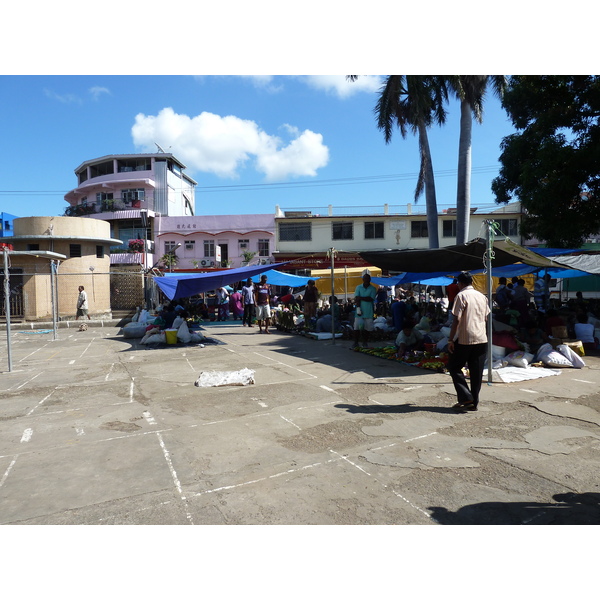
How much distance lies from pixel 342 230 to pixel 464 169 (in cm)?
1525

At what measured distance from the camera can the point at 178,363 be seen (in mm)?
8578

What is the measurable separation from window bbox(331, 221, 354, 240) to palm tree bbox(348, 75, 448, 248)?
12461 mm

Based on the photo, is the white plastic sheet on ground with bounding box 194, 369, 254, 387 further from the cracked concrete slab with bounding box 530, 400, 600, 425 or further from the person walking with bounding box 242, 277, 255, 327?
the person walking with bounding box 242, 277, 255, 327

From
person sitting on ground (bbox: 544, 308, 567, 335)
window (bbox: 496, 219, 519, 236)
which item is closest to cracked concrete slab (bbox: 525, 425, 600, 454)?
person sitting on ground (bbox: 544, 308, 567, 335)

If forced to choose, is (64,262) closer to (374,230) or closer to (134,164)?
(134,164)

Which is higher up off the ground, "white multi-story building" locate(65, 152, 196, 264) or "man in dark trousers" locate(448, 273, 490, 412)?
"white multi-story building" locate(65, 152, 196, 264)

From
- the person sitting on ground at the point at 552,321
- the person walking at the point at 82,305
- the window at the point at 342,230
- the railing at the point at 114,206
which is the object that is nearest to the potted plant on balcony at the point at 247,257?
the window at the point at 342,230

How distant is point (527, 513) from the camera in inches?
113

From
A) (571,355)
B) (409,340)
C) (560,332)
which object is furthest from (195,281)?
(571,355)

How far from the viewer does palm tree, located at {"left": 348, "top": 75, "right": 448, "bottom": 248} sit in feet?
57.1

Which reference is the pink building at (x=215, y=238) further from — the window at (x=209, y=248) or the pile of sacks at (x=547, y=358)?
the pile of sacks at (x=547, y=358)

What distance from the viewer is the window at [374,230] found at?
31.0 metres

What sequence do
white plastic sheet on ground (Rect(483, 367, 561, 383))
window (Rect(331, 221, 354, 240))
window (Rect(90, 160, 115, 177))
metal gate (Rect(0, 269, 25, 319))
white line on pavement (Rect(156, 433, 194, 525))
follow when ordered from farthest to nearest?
window (Rect(90, 160, 115, 177)) → window (Rect(331, 221, 354, 240)) → metal gate (Rect(0, 269, 25, 319)) → white plastic sheet on ground (Rect(483, 367, 561, 383)) → white line on pavement (Rect(156, 433, 194, 525))

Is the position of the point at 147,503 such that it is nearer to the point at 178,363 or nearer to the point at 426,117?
the point at 178,363
